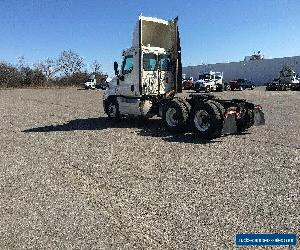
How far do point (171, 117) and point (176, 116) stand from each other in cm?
46

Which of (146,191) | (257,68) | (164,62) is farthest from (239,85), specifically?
(146,191)

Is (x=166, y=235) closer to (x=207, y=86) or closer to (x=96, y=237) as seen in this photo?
(x=96, y=237)

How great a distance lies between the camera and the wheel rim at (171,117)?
511 inches

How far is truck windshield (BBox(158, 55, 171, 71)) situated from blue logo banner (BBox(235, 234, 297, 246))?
10.5m

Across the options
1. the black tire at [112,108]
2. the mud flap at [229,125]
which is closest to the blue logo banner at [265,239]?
the mud flap at [229,125]


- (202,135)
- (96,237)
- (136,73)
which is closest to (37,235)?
(96,237)

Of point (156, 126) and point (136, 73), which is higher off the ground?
point (136, 73)

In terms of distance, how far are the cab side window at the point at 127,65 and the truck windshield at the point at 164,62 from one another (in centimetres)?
119

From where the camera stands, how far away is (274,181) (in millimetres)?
7098

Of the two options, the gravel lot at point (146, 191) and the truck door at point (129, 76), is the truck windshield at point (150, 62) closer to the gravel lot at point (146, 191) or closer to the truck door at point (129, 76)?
the truck door at point (129, 76)

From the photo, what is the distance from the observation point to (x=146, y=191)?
6.65m

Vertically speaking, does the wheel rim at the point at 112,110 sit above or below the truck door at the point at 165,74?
below

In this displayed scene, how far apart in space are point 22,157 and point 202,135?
5601mm

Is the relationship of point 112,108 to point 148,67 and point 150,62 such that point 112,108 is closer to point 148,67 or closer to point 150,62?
point 148,67
